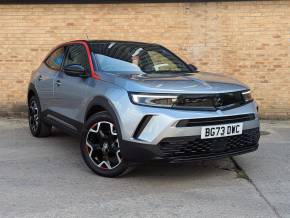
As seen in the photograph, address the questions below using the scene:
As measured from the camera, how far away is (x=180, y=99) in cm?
485

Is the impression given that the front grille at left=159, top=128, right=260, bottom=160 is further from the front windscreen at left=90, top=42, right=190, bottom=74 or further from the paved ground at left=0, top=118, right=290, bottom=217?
the front windscreen at left=90, top=42, right=190, bottom=74

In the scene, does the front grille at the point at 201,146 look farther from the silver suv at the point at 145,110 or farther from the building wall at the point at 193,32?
the building wall at the point at 193,32

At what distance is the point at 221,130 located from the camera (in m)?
4.94

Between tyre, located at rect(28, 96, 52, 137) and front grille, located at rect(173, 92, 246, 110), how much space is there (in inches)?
116

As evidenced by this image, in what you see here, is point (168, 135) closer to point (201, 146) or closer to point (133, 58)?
point (201, 146)

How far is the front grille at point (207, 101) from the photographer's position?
486 centimetres

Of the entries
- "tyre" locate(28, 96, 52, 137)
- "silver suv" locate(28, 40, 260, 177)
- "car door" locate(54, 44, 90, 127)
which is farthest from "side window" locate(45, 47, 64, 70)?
"tyre" locate(28, 96, 52, 137)

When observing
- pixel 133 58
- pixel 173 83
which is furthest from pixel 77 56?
pixel 173 83

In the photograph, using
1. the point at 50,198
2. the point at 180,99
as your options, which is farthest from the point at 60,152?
the point at 180,99

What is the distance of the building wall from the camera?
30.3ft

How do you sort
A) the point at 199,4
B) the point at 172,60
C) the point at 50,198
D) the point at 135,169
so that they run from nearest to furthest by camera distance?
the point at 50,198
the point at 135,169
the point at 172,60
the point at 199,4

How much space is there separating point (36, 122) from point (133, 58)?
220cm

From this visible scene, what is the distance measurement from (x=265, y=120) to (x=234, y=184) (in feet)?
14.7

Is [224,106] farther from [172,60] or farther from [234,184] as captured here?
[172,60]
